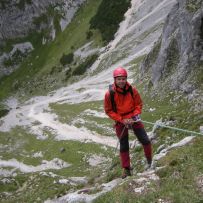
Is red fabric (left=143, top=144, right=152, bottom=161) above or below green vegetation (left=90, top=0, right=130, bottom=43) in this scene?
below

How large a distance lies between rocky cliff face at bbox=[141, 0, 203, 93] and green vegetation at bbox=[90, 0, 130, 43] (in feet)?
191

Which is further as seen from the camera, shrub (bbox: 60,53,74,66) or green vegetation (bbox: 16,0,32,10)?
green vegetation (bbox: 16,0,32,10)

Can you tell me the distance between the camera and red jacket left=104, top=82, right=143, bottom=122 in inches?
582

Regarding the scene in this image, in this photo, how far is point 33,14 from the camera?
137125 mm

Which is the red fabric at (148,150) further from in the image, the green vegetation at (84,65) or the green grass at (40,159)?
the green vegetation at (84,65)

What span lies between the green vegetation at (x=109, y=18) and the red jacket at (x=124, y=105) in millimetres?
90044

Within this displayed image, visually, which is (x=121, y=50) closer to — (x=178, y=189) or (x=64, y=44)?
(x=64, y=44)

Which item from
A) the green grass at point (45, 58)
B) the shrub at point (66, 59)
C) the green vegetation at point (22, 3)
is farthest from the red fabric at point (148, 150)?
the green vegetation at point (22, 3)

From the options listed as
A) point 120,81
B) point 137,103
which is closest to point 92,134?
point 137,103

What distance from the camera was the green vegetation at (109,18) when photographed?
347ft

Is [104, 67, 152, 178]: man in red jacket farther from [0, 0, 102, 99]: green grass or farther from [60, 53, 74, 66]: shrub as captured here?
[60, 53, 74, 66]: shrub

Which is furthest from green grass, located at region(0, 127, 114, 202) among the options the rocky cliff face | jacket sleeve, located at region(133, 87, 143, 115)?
the rocky cliff face

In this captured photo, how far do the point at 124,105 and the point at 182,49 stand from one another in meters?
26.2

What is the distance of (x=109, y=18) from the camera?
10906 centimetres
